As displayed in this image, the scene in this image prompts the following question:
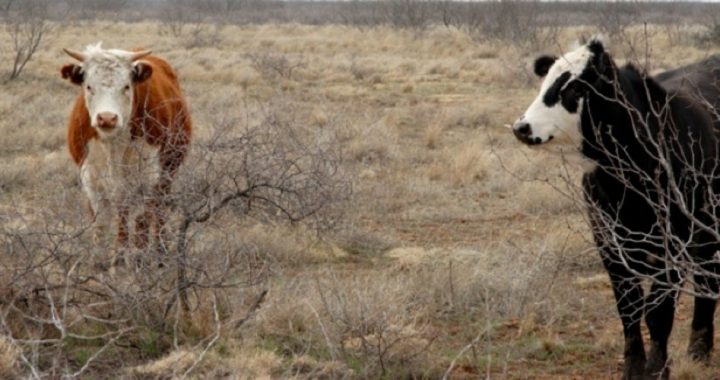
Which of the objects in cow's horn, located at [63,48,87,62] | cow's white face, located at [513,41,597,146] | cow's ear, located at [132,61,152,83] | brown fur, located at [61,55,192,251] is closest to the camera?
cow's white face, located at [513,41,597,146]

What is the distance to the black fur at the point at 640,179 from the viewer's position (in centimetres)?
568

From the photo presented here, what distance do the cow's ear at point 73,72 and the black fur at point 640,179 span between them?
3.68 m

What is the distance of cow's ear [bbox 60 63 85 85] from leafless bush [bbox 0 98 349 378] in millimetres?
1353

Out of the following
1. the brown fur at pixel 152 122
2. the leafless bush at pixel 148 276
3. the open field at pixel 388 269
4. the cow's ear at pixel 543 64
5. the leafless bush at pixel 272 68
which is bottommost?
the leafless bush at pixel 272 68

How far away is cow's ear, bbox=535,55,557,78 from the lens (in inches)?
240

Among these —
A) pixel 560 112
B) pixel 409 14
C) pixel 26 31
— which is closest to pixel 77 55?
pixel 560 112

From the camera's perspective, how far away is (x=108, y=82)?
7.67 m

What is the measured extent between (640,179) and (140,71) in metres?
3.81

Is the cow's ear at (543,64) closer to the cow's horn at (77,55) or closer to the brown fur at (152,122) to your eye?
the brown fur at (152,122)

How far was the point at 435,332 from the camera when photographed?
268 inches

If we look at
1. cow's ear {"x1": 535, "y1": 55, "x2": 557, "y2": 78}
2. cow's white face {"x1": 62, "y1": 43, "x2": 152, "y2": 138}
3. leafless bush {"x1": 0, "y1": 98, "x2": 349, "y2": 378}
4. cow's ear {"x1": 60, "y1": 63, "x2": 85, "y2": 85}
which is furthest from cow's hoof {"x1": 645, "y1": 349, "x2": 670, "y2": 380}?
cow's ear {"x1": 60, "y1": 63, "x2": 85, "y2": 85}

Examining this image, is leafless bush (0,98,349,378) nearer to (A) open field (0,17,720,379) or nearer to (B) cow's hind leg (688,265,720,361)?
(A) open field (0,17,720,379)

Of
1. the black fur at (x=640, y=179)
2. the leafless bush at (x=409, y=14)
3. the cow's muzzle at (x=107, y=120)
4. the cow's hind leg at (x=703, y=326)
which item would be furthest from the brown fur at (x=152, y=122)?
the leafless bush at (x=409, y=14)

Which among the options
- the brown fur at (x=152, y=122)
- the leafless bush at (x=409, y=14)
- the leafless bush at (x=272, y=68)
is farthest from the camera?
the leafless bush at (x=409, y=14)
